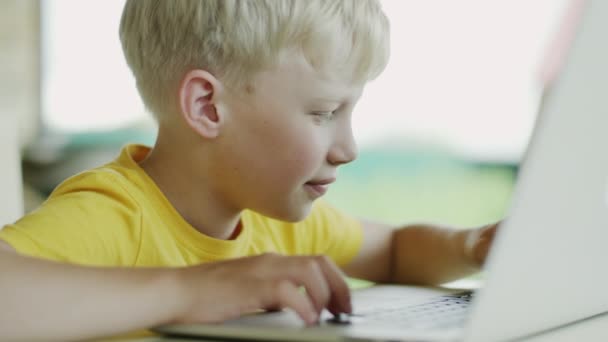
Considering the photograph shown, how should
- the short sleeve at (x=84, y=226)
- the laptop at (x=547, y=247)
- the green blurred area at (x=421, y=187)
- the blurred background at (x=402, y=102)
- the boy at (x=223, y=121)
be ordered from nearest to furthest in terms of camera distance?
1. the laptop at (x=547, y=247)
2. the short sleeve at (x=84, y=226)
3. the boy at (x=223, y=121)
4. the blurred background at (x=402, y=102)
5. the green blurred area at (x=421, y=187)

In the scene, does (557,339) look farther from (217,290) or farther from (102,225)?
(102,225)

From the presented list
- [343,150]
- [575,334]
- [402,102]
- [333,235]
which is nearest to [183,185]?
[343,150]

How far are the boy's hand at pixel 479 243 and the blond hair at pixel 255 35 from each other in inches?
→ 10.3

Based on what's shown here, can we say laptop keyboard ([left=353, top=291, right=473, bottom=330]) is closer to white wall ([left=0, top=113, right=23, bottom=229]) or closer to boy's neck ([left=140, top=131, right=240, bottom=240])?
boy's neck ([left=140, top=131, right=240, bottom=240])

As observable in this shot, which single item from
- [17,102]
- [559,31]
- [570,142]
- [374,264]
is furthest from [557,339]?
[17,102]

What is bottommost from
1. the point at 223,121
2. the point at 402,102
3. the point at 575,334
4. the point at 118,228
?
the point at 575,334

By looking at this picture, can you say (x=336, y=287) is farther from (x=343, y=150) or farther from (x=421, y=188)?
(x=421, y=188)

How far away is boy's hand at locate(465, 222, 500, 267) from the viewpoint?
0.99 m

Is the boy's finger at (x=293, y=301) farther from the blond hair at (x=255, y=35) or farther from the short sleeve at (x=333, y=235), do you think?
the short sleeve at (x=333, y=235)

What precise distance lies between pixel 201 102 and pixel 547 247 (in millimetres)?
492

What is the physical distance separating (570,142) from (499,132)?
2.67 m

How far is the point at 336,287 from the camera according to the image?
63 cm

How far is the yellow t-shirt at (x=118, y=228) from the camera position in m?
0.73

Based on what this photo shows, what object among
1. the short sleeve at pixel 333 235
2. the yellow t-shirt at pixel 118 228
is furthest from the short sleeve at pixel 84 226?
the short sleeve at pixel 333 235
